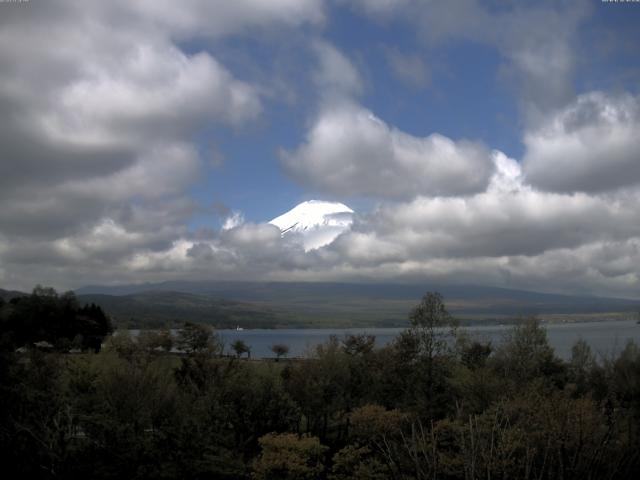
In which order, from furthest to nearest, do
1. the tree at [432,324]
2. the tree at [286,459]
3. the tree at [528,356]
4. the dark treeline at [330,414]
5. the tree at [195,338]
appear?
the tree at [195,338] → the tree at [528,356] → the tree at [432,324] → the tree at [286,459] → the dark treeline at [330,414]

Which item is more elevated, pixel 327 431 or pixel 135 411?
pixel 135 411

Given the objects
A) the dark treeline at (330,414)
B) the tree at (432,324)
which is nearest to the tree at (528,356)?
the dark treeline at (330,414)

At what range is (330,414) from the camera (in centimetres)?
4028

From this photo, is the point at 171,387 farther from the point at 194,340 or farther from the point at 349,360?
the point at 194,340

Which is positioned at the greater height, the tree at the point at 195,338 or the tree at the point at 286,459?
the tree at the point at 195,338

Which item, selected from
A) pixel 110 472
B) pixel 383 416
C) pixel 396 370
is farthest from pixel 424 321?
pixel 110 472

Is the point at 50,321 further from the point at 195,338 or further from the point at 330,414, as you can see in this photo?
the point at 330,414

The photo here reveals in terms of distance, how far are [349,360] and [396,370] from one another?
6.16 metres

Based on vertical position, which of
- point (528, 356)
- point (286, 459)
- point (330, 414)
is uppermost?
point (528, 356)

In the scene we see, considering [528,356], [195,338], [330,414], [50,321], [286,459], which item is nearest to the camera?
[286,459]

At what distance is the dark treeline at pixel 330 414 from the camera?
20.5 meters

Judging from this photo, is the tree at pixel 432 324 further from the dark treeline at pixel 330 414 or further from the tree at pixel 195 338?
the tree at pixel 195 338

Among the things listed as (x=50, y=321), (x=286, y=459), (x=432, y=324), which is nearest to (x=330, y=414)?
(x=432, y=324)

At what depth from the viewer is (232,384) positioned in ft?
119
